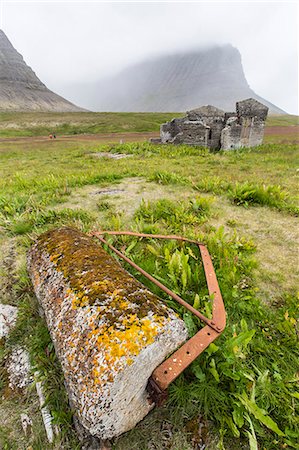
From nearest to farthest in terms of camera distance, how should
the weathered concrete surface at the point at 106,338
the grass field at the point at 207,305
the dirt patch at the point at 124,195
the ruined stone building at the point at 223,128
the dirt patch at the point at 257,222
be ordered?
the weathered concrete surface at the point at 106,338 < the grass field at the point at 207,305 < the dirt patch at the point at 257,222 < the dirt patch at the point at 124,195 < the ruined stone building at the point at 223,128

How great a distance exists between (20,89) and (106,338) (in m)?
196

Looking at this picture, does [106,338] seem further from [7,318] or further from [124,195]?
[124,195]

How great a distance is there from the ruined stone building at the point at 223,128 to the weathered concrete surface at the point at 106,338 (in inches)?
626

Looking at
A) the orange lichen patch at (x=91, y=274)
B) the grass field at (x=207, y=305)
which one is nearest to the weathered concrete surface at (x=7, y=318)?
the grass field at (x=207, y=305)

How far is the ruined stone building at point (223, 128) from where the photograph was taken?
16.3 m

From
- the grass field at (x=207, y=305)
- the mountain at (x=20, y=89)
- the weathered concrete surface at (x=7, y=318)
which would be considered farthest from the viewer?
the mountain at (x=20, y=89)

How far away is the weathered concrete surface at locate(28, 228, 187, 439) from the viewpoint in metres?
1.53

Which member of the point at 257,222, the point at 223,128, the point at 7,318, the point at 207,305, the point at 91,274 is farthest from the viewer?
the point at 223,128

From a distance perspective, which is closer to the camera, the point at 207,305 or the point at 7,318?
the point at 207,305

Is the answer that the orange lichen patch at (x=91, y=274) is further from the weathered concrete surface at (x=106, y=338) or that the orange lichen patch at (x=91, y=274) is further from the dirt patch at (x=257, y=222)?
the dirt patch at (x=257, y=222)

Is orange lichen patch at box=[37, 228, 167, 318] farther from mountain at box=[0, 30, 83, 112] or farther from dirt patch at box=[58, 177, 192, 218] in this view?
mountain at box=[0, 30, 83, 112]

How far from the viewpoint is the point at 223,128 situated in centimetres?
1766

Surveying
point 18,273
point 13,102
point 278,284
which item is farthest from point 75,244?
point 13,102

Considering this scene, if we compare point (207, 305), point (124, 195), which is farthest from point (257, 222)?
point (124, 195)
